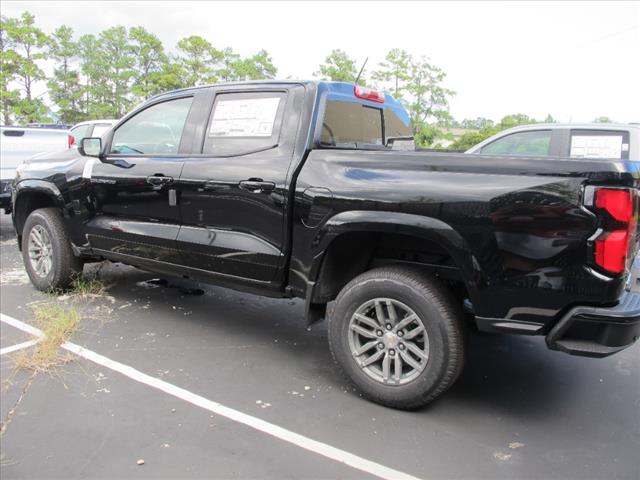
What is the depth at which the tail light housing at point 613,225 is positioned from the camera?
2.40 meters

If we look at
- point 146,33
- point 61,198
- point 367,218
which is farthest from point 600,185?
point 146,33

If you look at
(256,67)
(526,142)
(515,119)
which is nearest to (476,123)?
(515,119)

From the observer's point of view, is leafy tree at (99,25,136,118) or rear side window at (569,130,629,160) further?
leafy tree at (99,25,136,118)

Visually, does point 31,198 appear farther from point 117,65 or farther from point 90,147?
point 117,65

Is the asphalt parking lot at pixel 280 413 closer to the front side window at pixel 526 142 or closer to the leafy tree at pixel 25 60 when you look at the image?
the front side window at pixel 526 142

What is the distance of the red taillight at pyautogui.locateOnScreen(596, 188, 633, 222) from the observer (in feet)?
7.86

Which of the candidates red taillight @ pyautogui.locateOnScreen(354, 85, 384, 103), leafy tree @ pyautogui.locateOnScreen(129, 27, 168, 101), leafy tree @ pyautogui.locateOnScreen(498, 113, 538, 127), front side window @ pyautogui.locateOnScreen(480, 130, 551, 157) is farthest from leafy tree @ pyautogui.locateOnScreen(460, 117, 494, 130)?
red taillight @ pyautogui.locateOnScreen(354, 85, 384, 103)

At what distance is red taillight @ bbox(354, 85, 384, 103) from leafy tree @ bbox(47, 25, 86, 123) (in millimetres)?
32654

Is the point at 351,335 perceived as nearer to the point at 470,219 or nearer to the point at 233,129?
the point at 470,219

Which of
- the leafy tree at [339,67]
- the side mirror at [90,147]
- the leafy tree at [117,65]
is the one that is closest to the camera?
the side mirror at [90,147]

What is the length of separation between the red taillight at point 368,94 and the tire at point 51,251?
305 centimetres

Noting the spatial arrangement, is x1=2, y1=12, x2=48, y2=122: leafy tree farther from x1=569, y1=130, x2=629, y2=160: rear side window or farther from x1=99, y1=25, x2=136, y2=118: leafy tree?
x1=569, y1=130, x2=629, y2=160: rear side window

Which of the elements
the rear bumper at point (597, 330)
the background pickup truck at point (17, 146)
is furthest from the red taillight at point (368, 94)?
the background pickup truck at point (17, 146)

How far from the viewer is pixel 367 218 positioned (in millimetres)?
2947
